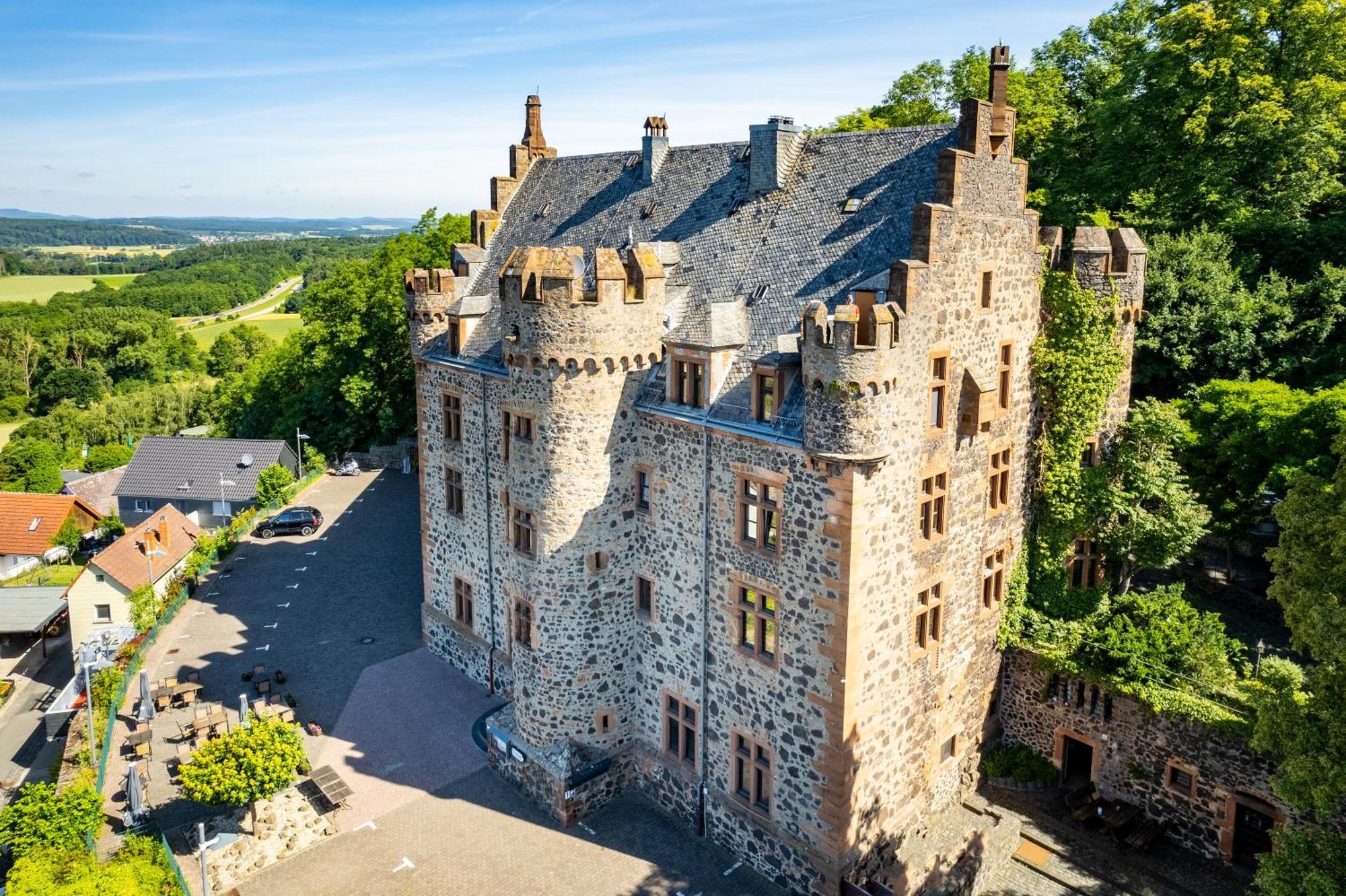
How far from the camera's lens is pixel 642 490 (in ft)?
79.7

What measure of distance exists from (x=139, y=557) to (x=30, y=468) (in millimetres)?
52394

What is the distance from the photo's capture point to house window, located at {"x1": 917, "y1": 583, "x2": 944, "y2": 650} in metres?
22.2

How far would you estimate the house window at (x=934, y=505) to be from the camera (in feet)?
70.5

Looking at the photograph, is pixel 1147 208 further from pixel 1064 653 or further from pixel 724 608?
pixel 724 608

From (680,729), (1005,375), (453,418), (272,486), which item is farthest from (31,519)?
(1005,375)

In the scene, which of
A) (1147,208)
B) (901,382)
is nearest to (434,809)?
(901,382)

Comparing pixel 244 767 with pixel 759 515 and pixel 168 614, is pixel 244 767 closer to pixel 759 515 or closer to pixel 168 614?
pixel 759 515

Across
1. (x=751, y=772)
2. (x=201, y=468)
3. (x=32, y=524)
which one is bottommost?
(x=32, y=524)

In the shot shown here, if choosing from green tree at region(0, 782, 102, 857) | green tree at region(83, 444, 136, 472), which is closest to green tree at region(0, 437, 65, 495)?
green tree at region(83, 444, 136, 472)

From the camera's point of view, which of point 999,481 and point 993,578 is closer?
point 999,481

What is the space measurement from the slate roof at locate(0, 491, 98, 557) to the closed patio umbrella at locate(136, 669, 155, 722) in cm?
4268

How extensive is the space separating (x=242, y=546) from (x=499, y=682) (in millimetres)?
21907

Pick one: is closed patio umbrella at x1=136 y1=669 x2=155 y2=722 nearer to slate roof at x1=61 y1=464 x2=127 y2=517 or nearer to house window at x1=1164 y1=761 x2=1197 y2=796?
house window at x1=1164 y1=761 x2=1197 y2=796

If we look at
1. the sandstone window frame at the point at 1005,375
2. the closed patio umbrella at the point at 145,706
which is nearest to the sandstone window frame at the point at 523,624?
the closed patio umbrella at the point at 145,706
